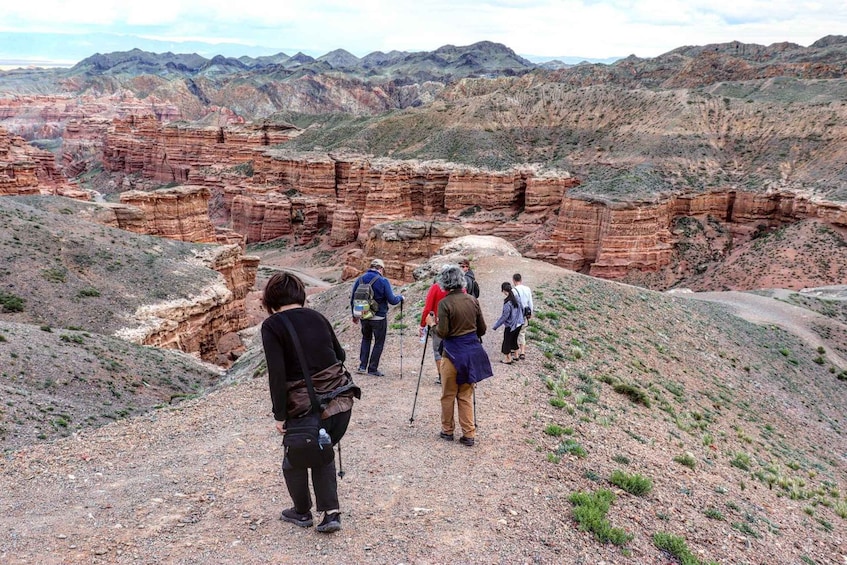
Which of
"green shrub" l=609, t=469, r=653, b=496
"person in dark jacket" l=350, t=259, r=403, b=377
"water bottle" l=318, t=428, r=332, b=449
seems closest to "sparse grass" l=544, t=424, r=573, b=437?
"green shrub" l=609, t=469, r=653, b=496

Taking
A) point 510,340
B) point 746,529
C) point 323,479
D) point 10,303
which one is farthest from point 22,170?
point 746,529

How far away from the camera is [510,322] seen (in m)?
11.5

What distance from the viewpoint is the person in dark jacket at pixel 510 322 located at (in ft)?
37.5

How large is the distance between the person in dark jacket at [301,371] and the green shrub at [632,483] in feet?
12.6

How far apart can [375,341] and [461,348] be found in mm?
3759

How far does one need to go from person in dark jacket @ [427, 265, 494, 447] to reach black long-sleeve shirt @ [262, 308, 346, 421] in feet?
8.26

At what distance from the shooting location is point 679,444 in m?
10.4

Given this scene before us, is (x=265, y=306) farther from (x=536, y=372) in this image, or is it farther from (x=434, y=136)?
(x=434, y=136)

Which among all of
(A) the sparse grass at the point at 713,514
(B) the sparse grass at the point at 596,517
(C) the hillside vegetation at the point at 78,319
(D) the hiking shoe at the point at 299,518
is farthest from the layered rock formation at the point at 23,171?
(A) the sparse grass at the point at 713,514

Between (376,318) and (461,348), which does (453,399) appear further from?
(376,318)

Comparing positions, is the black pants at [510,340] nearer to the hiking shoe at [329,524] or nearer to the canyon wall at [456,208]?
the hiking shoe at [329,524]

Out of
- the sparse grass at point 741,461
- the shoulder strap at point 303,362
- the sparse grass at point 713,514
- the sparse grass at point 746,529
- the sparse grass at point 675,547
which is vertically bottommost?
the sparse grass at point 741,461

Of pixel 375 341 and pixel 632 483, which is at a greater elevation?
pixel 375 341

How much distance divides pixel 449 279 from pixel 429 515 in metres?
3.02
